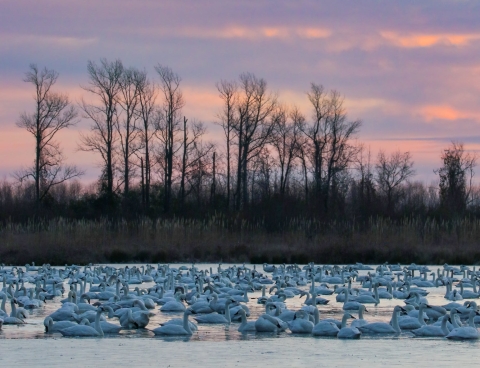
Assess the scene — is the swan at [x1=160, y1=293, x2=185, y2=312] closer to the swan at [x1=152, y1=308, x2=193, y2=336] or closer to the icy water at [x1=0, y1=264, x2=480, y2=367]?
the icy water at [x1=0, y1=264, x2=480, y2=367]

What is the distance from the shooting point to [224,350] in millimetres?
12156

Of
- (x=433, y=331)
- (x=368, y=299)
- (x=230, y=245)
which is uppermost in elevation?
(x=230, y=245)

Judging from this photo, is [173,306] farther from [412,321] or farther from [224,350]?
[224,350]

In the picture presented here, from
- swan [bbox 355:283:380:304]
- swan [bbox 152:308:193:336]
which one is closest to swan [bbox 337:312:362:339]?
swan [bbox 152:308:193:336]

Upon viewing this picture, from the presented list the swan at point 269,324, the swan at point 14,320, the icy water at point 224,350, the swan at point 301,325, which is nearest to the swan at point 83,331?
the icy water at point 224,350

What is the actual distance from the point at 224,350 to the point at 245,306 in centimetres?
457

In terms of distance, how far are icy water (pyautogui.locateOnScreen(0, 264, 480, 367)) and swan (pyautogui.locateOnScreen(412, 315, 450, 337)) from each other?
0.68 ft

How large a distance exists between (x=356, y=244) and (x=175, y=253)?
6.16 meters

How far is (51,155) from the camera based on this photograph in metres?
45.1

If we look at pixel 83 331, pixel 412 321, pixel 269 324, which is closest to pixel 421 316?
pixel 412 321

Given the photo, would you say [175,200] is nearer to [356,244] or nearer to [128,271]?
[356,244]

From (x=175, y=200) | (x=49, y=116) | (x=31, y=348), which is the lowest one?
(x=31, y=348)

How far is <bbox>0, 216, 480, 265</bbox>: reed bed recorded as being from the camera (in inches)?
1204

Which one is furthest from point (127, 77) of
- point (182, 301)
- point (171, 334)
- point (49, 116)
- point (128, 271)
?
point (171, 334)
